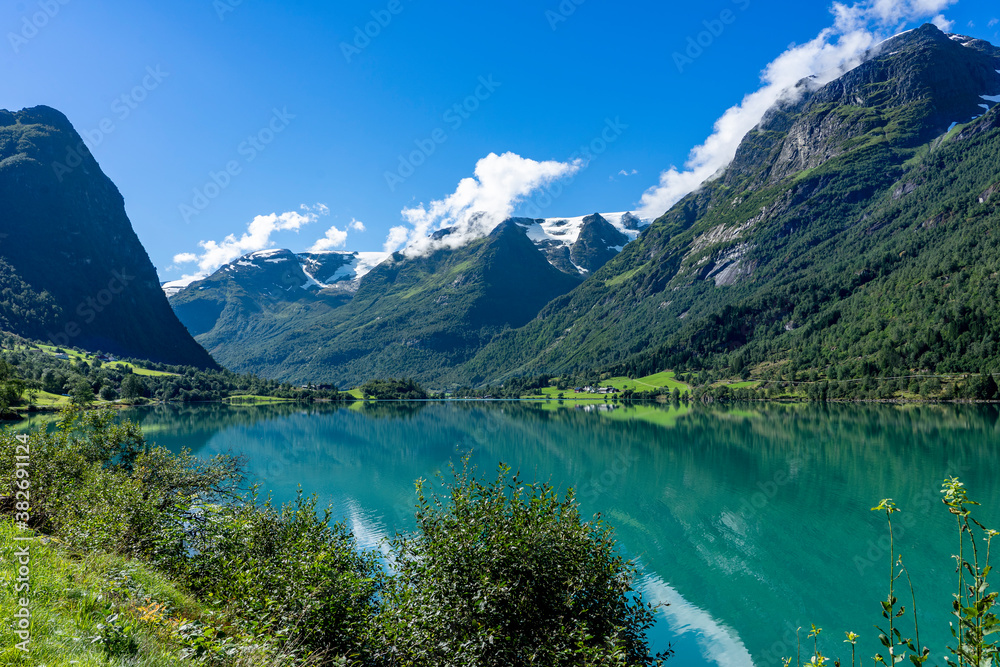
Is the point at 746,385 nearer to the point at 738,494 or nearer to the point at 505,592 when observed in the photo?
the point at 738,494

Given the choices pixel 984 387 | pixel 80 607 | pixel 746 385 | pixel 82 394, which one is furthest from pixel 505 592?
pixel 746 385

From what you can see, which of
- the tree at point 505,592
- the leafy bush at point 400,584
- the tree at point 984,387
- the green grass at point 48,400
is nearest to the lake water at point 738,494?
the tree at point 505,592

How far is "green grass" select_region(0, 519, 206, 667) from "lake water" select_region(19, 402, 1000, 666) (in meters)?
8.28

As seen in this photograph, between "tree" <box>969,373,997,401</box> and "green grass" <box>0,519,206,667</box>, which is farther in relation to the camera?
"tree" <box>969,373,997,401</box>

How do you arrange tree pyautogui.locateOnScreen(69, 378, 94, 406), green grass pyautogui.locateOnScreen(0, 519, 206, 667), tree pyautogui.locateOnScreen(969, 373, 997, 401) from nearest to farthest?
green grass pyautogui.locateOnScreen(0, 519, 206, 667) < tree pyautogui.locateOnScreen(69, 378, 94, 406) < tree pyautogui.locateOnScreen(969, 373, 997, 401)

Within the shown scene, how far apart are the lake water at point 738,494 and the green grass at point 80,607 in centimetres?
A: 828

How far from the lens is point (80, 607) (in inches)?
340

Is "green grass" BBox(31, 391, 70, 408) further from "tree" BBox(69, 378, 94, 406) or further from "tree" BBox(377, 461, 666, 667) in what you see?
"tree" BBox(377, 461, 666, 667)

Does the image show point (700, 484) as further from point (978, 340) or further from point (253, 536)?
point (978, 340)

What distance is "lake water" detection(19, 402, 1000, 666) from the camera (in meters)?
23.4

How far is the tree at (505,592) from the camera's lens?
10906mm

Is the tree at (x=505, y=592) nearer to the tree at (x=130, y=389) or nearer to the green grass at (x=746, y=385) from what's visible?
the tree at (x=130, y=389)

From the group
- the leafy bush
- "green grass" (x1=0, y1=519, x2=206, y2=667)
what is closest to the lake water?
the leafy bush

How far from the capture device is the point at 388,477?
57719mm
